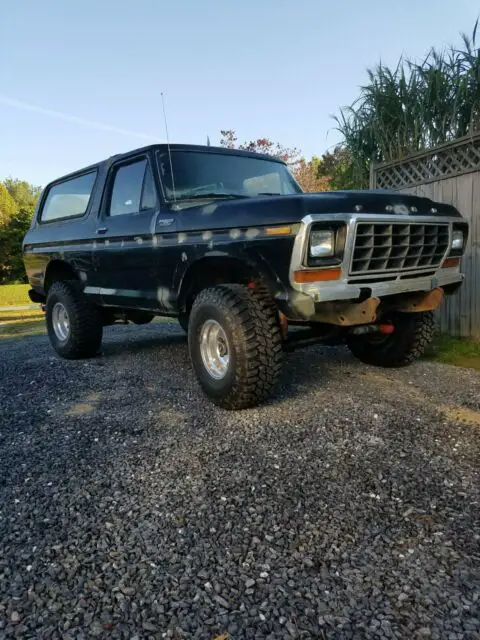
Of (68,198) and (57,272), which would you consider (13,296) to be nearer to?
(57,272)

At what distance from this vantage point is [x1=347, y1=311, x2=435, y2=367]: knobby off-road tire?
443 cm

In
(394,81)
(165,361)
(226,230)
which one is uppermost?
(394,81)

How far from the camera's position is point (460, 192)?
5609 mm

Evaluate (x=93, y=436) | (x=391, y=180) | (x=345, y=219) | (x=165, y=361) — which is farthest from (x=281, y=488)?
(x=391, y=180)

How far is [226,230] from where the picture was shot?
3498mm

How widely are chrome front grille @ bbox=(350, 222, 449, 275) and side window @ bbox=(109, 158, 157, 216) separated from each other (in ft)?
6.36

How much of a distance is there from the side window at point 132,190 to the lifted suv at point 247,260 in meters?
0.02

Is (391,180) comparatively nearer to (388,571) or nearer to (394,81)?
(394,81)

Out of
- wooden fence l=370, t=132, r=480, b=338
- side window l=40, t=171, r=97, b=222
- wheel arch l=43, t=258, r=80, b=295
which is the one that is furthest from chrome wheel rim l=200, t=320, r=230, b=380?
wooden fence l=370, t=132, r=480, b=338

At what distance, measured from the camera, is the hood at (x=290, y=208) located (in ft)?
10.1

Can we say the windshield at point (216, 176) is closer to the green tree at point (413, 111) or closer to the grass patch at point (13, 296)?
the green tree at point (413, 111)

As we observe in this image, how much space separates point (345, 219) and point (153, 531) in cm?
212

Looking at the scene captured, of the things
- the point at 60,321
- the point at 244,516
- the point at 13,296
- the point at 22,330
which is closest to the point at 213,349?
the point at 244,516

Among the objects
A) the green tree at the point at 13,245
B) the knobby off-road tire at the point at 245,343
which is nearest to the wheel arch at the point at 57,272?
the knobby off-road tire at the point at 245,343
